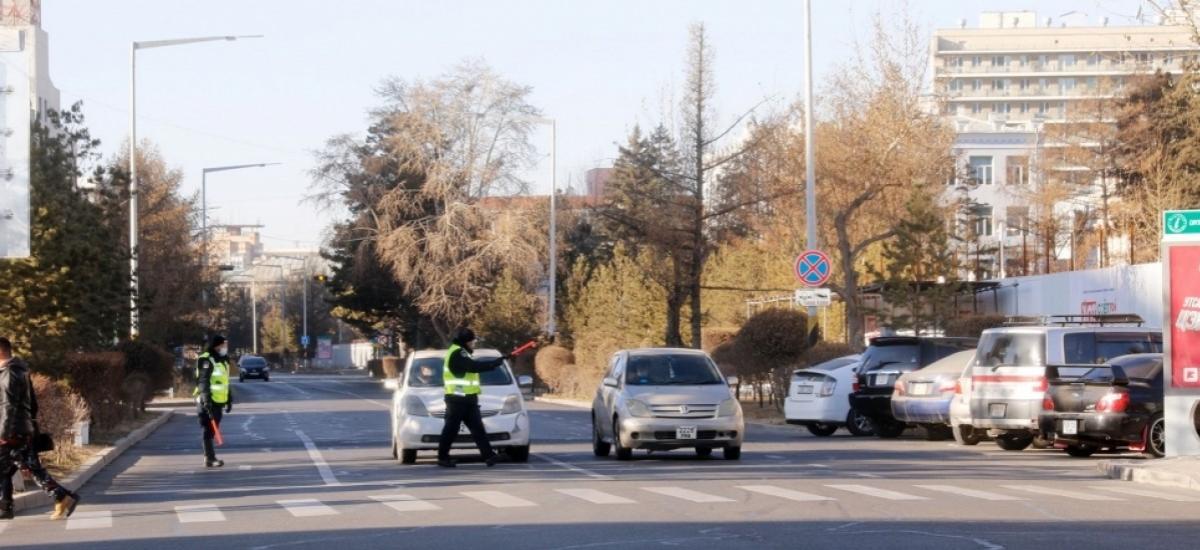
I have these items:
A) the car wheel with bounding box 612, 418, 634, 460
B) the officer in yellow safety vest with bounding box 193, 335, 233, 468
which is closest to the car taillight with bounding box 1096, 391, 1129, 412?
the car wheel with bounding box 612, 418, 634, 460

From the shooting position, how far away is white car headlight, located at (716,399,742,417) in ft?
74.5

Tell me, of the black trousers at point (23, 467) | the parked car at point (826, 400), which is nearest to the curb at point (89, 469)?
the black trousers at point (23, 467)

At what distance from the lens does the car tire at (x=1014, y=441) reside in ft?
84.2

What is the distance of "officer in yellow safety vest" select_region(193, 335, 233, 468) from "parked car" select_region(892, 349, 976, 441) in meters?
10.4

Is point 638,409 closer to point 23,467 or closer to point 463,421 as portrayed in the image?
point 463,421

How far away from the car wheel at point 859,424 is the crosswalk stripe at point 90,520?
52.4ft

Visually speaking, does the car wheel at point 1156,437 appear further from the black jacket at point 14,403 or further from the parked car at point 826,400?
the black jacket at point 14,403

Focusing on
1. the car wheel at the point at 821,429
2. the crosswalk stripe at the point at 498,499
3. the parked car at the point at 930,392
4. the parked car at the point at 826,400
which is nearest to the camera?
the crosswalk stripe at the point at 498,499

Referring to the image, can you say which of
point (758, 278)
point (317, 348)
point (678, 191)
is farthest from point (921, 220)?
point (317, 348)

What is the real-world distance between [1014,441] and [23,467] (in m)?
15.1

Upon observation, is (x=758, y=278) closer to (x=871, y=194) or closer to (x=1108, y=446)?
(x=871, y=194)

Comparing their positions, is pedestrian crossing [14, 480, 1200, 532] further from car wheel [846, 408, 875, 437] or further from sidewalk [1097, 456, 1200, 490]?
car wheel [846, 408, 875, 437]

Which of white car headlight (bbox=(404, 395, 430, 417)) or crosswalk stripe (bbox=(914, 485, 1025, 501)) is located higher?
white car headlight (bbox=(404, 395, 430, 417))

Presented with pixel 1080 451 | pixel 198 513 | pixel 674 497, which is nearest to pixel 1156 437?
pixel 1080 451
